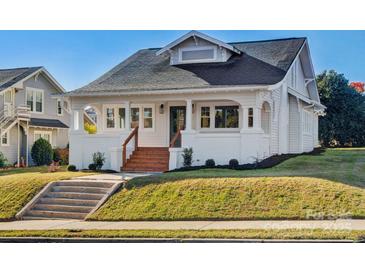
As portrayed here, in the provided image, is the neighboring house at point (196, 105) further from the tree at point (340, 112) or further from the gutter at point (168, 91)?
the tree at point (340, 112)

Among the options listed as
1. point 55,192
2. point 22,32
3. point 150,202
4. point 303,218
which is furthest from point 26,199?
point 303,218

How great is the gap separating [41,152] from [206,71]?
11.1 metres

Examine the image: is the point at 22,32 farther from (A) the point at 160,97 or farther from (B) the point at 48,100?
(B) the point at 48,100

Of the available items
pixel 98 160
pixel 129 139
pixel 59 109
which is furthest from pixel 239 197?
pixel 59 109

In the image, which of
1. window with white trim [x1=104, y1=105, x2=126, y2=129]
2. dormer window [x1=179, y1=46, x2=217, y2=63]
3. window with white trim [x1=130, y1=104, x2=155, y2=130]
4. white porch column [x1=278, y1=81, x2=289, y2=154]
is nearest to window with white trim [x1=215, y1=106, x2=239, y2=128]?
dormer window [x1=179, y1=46, x2=217, y2=63]

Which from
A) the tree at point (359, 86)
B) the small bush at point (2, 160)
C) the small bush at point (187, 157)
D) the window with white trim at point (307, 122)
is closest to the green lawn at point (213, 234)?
the small bush at point (187, 157)

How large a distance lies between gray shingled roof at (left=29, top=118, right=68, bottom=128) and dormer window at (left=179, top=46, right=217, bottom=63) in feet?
35.5

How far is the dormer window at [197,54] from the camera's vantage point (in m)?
20.5

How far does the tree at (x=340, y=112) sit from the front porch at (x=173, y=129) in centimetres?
813

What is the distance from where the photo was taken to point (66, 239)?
9586mm

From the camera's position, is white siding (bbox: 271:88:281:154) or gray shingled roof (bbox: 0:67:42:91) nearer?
white siding (bbox: 271:88:281:154)

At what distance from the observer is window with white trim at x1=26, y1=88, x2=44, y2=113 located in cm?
2802

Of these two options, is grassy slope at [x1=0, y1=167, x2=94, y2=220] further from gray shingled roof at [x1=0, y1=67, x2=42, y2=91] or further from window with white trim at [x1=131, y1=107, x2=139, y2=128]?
gray shingled roof at [x1=0, y1=67, x2=42, y2=91]

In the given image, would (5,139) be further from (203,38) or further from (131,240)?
(131,240)
